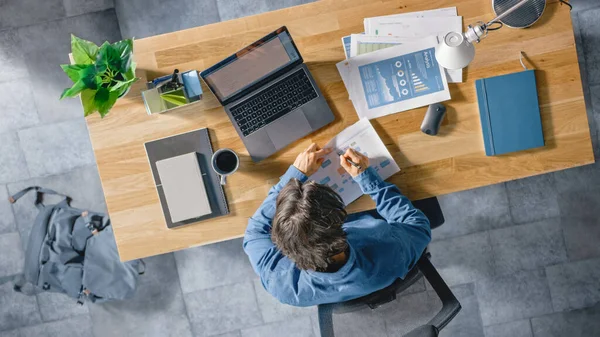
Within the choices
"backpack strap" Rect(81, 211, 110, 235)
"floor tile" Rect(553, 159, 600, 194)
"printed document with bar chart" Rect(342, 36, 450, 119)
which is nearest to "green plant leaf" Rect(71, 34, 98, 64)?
"printed document with bar chart" Rect(342, 36, 450, 119)

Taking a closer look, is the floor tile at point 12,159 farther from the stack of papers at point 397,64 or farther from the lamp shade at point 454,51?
the lamp shade at point 454,51

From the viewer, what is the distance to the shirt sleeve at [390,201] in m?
1.69

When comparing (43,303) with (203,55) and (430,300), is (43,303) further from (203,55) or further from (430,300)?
(430,300)

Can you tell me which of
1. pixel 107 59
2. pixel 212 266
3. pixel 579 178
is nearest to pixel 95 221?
pixel 212 266

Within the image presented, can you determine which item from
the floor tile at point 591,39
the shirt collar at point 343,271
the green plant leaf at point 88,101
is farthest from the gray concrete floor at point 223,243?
the shirt collar at point 343,271

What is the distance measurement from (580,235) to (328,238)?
1.81m

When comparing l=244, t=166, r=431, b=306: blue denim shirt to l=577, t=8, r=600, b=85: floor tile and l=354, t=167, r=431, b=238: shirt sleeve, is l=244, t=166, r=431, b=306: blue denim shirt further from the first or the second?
l=577, t=8, r=600, b=85: floor tile

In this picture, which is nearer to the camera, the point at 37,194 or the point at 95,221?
the point at 95,221

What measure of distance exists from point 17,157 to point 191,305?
1.19 meters

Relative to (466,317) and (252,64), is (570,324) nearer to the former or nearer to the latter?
(466,317)

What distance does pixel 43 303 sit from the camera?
260 centimetres

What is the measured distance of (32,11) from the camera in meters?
2.50

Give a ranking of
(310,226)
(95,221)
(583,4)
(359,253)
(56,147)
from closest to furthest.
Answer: (310,226) → (359,253) → (95,221) → (583,4) → (56,147)

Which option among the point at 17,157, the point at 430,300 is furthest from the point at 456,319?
the point at 17,157
